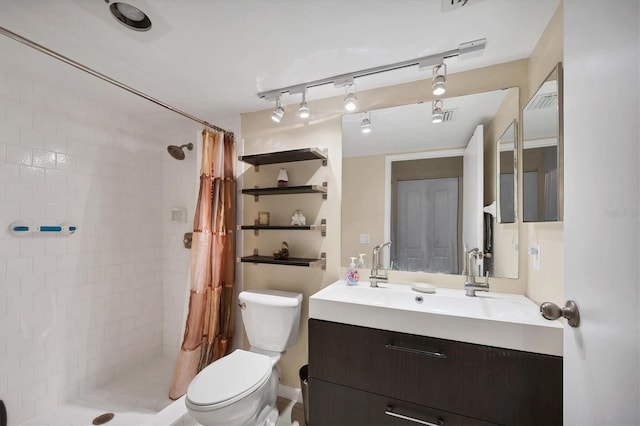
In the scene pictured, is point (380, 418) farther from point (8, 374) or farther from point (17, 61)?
A: point (17, 61)

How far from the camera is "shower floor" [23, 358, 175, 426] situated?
1771mm

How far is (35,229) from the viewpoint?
178cm

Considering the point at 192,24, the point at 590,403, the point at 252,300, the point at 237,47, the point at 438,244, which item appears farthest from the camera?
the point at 252,300

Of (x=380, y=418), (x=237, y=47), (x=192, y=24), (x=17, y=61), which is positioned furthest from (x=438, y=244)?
(x=17, y=61)

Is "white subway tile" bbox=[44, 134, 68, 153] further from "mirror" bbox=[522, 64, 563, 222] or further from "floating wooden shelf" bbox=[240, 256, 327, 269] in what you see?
"mirror" bbox=[522, 64, 563, 222]

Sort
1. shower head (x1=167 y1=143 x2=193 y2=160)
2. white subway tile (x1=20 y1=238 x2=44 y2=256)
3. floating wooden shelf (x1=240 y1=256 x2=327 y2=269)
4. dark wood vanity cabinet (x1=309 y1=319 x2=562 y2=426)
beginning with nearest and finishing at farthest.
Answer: dark wood vanity cabinet (x1=309 y1=319 x2=562 y2=426) → white subway tile (x1=20 y1=238 x2=44 y2=256) → floating wooden shelf (x1=240 y1=256 x2=327 y2=269) → shower head (x1=167 y1=143 x2=193 y2=160)

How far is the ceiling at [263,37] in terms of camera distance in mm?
1159

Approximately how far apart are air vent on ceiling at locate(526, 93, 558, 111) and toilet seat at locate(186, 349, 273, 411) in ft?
6.51

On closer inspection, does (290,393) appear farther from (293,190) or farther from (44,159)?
(44,159)

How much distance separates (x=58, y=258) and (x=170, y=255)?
83 centimetres

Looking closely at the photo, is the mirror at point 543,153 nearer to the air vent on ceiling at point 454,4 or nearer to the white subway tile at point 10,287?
the air vent on ceiling at point 454,4

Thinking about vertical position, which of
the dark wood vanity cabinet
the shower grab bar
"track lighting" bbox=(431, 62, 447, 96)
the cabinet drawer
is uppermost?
"track lighting" bbox=(431, 62, 447, 96)

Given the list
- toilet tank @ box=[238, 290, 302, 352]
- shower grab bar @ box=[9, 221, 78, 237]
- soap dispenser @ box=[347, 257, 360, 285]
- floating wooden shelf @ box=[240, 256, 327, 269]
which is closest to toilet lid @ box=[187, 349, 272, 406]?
toilet tank @ box=[238, 290, 302, 352]

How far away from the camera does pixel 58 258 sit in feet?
6.29
